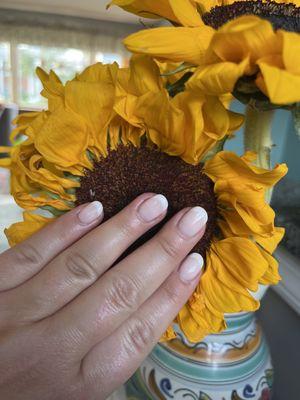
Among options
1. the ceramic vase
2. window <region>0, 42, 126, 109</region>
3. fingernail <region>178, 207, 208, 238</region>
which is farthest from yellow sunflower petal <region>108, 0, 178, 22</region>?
window <region>0, 42, 126, 109</region>

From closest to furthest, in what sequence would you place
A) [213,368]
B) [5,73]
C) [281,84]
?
1. [281,84]
2. [213,368]
3. [5,73]

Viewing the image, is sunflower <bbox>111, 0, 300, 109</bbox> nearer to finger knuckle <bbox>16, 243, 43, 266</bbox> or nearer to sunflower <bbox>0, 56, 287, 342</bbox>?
sunflower <bbox>0, 56, 287, 342</bbox>

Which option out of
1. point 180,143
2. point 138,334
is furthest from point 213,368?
point 180,143

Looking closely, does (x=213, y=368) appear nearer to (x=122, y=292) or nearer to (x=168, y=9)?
(x=122, y=292)

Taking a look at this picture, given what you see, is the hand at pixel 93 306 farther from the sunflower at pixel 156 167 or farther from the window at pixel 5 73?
the window at pixel 5 73

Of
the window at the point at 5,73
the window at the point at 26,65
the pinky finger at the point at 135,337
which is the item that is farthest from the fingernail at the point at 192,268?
the window at the point at 5,73

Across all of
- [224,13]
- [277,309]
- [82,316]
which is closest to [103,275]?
[82,316]

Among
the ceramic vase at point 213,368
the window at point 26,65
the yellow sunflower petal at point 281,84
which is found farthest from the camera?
the window at point 26,65
